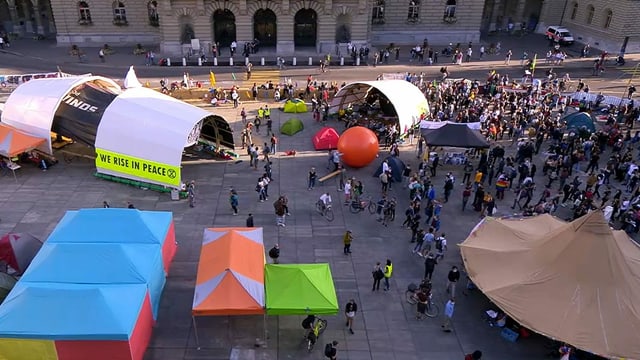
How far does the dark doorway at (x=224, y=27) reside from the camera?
52.7 m

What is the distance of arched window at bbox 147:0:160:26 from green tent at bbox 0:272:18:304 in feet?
139

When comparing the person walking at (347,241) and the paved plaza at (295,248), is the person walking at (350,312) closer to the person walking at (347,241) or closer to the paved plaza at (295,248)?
the paved plaza at (295,248)

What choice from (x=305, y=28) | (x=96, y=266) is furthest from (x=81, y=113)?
(x=305, y=28)

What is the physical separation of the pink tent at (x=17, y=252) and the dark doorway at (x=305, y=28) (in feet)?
129

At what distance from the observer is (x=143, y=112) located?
26469 millimetres

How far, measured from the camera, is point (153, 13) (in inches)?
2158

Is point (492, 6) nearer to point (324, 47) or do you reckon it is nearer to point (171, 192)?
point (324, 47)

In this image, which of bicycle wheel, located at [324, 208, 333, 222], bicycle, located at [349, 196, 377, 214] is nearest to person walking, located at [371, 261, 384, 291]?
bicycle wheel, located at [324, 208, 333, 222]

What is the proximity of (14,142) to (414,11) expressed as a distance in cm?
4345

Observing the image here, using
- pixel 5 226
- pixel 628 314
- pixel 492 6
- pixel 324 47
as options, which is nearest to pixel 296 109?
pixel 324 47

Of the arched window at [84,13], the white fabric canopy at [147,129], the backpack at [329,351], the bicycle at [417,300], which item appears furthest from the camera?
the arched window at [84,13]

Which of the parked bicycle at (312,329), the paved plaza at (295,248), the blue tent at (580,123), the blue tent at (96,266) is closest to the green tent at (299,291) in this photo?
the parked bicycle at (312,329)

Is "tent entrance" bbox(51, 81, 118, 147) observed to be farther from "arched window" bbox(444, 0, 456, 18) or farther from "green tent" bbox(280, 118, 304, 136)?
"arched window" bbox(444, 0, 456, 18)

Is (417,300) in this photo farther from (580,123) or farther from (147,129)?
(580,123)
